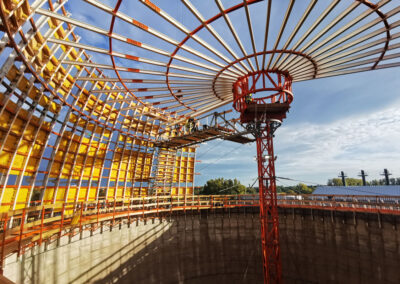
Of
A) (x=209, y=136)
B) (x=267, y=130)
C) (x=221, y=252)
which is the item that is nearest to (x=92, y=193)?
(x=209, y=136)

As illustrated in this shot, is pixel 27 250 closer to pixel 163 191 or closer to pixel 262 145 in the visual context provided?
pixel 163 191

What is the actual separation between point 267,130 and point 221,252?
45.8ft

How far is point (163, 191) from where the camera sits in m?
24.6

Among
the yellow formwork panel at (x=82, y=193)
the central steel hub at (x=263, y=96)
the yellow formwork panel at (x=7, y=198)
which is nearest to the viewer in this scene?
the yellow formwork panel at (x=7, y=198)

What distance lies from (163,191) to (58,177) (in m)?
11.1

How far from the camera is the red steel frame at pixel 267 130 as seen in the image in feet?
47.0

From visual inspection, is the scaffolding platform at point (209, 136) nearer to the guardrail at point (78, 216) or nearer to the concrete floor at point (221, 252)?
the guardrail at point (78, 216)

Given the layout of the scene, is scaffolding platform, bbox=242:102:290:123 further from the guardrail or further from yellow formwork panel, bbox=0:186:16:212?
yellow formwork panel, bbox=0:186:16:212

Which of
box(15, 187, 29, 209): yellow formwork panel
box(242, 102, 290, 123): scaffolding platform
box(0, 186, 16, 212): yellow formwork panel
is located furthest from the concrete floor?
box(242, 102, 290, 123): scaffolding platform

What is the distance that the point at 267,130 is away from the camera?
16.2 m

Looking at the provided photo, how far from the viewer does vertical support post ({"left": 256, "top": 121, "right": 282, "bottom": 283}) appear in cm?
1535

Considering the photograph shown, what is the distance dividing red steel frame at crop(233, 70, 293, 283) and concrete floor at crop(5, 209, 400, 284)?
190 inches

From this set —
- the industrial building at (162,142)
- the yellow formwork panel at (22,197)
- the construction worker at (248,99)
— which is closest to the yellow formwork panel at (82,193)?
the industrial building at (162,142)

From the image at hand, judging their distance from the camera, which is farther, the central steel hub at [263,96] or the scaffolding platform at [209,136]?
the scaffolding platform at [209,136]
